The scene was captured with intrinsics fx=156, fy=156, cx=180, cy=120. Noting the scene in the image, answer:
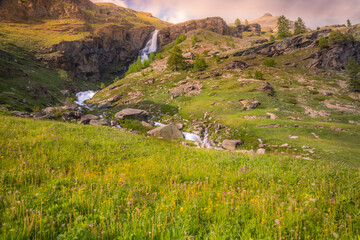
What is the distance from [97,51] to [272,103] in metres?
145

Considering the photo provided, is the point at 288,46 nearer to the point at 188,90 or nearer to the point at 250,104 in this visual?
the point at 188,90

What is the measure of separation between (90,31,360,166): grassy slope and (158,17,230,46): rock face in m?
104

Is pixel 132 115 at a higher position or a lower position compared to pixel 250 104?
lower

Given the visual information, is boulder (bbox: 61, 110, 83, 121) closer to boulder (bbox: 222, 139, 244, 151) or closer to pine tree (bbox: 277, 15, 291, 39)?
boulder (bbox: 222, 139, 244, 151)

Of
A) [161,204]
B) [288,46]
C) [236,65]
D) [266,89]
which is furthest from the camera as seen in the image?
[288,46]

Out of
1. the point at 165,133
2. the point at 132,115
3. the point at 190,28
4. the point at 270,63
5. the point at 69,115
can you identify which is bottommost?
the point at 165,133

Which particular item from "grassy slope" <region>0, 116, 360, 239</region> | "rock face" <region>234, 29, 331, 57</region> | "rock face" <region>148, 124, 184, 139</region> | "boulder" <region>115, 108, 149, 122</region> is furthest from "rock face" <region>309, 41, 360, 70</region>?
"grassy slope" <region>0, 116, 360, 239</region>

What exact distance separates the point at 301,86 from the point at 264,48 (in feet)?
150

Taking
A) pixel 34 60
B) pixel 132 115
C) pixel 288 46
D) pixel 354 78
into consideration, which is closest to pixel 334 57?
pixel 288 46

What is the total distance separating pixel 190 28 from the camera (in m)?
184

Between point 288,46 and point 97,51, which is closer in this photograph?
point 288,46

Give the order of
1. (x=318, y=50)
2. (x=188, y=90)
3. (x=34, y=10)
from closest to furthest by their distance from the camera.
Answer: (x=188, y=90) < (x=318, y=50) < (x=34, y=10)

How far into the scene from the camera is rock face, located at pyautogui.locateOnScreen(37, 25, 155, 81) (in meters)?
106

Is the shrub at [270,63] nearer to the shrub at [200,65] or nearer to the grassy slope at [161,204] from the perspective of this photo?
the shrub at [200,65]
